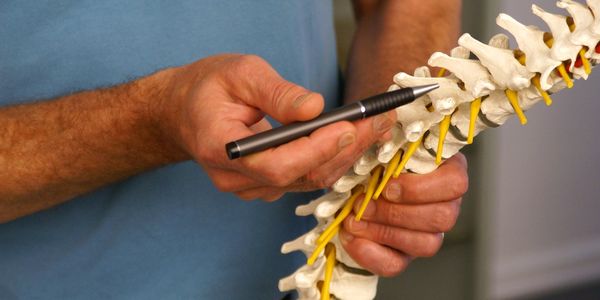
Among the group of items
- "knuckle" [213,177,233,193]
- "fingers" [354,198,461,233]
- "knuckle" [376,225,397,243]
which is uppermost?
"knuckle" [213,177,233,193]

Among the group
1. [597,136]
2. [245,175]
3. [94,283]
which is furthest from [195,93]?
[597,136]

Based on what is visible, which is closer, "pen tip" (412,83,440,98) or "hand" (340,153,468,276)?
"pen tip" (412,83,440,98)

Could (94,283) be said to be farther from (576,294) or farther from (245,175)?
(576,294)

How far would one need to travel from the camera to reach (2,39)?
735 millimetres

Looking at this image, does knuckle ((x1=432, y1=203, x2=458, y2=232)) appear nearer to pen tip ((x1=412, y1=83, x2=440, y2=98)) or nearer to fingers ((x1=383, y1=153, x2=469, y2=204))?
fingers ((x1=383, y1=153, x2=469, y2=204))

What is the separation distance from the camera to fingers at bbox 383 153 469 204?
0.73 metres

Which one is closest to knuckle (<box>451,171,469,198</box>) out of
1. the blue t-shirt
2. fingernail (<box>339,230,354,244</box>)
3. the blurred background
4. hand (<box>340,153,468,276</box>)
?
hand (<box>340,153,468,276</box>)

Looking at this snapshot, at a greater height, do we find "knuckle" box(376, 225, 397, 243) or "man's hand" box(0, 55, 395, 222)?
"man's hand" box(0, 55, 395, 222)

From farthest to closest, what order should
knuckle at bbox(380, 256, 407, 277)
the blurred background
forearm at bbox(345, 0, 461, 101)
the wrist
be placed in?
the blurred background, forearm at bbox(345, 0, 461, 101), knuckle at bbox(380, 256, 407, 277), the wrist

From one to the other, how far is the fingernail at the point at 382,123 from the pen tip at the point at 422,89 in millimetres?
29

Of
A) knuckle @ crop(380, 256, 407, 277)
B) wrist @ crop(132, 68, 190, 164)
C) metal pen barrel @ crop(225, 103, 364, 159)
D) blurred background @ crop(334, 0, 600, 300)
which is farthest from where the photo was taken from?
blurred background @ crop(334, 0, 600, 300)

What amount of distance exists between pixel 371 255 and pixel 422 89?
0.20 m

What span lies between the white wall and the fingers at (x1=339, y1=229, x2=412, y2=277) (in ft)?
5.17

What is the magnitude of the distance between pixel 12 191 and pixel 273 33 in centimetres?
30
